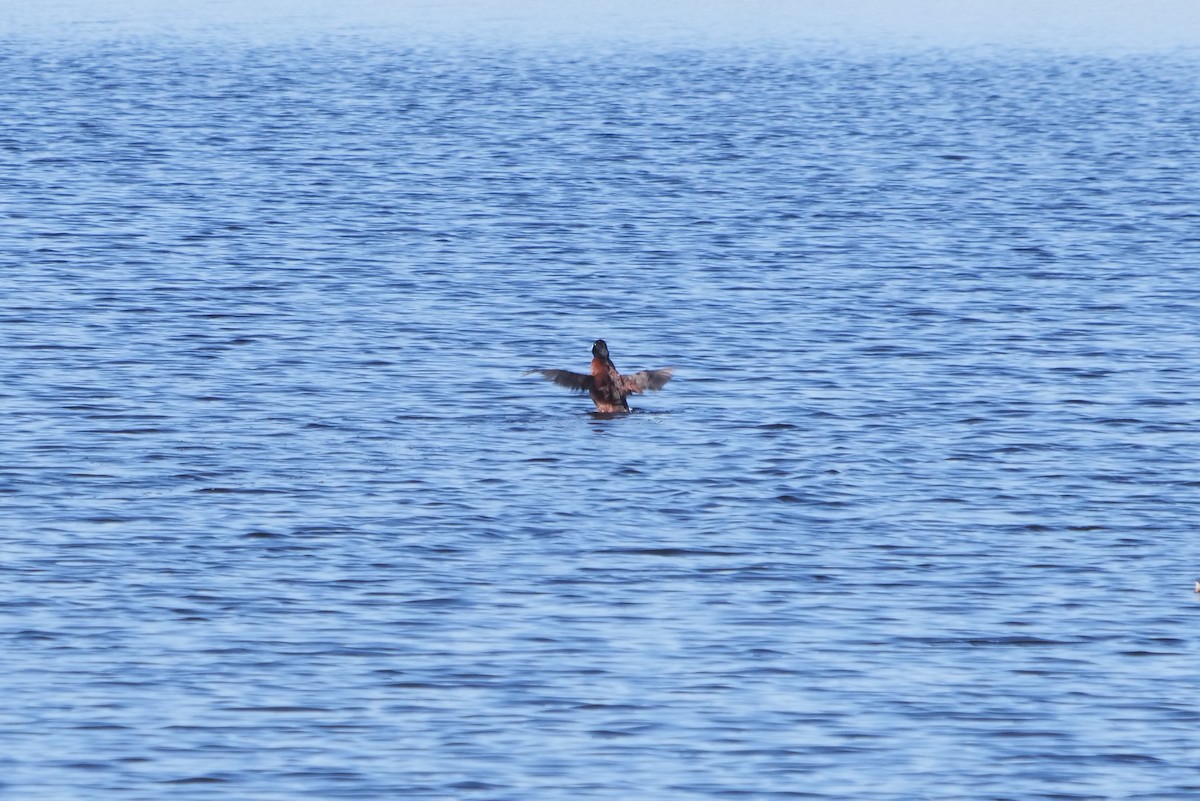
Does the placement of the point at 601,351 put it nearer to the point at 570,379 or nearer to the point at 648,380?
the point at 570,379

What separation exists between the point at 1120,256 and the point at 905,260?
354 centimetres

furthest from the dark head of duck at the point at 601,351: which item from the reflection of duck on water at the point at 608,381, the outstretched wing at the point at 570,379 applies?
the outstretched wing at the point at 570,379

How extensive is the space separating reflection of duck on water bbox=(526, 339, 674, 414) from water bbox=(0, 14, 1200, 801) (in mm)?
457

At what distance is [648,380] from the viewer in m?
27.1

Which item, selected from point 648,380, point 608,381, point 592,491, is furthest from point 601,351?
point 592,491

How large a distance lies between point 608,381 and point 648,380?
1.54 ft

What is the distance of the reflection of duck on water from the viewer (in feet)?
88.2

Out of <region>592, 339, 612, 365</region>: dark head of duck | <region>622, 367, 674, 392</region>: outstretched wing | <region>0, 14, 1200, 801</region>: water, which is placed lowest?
<region>0, 14, 1200, 801</region>: water

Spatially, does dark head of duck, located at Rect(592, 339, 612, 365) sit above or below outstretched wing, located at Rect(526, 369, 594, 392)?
above

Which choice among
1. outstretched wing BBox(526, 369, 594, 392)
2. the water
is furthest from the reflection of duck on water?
the water

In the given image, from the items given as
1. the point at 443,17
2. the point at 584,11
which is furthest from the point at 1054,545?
the point at 584,11

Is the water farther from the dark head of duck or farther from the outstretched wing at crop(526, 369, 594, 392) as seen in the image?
the dark head of duck

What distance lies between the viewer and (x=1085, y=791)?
48.7 ft

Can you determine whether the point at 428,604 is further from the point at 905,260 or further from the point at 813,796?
the point at 905,260
